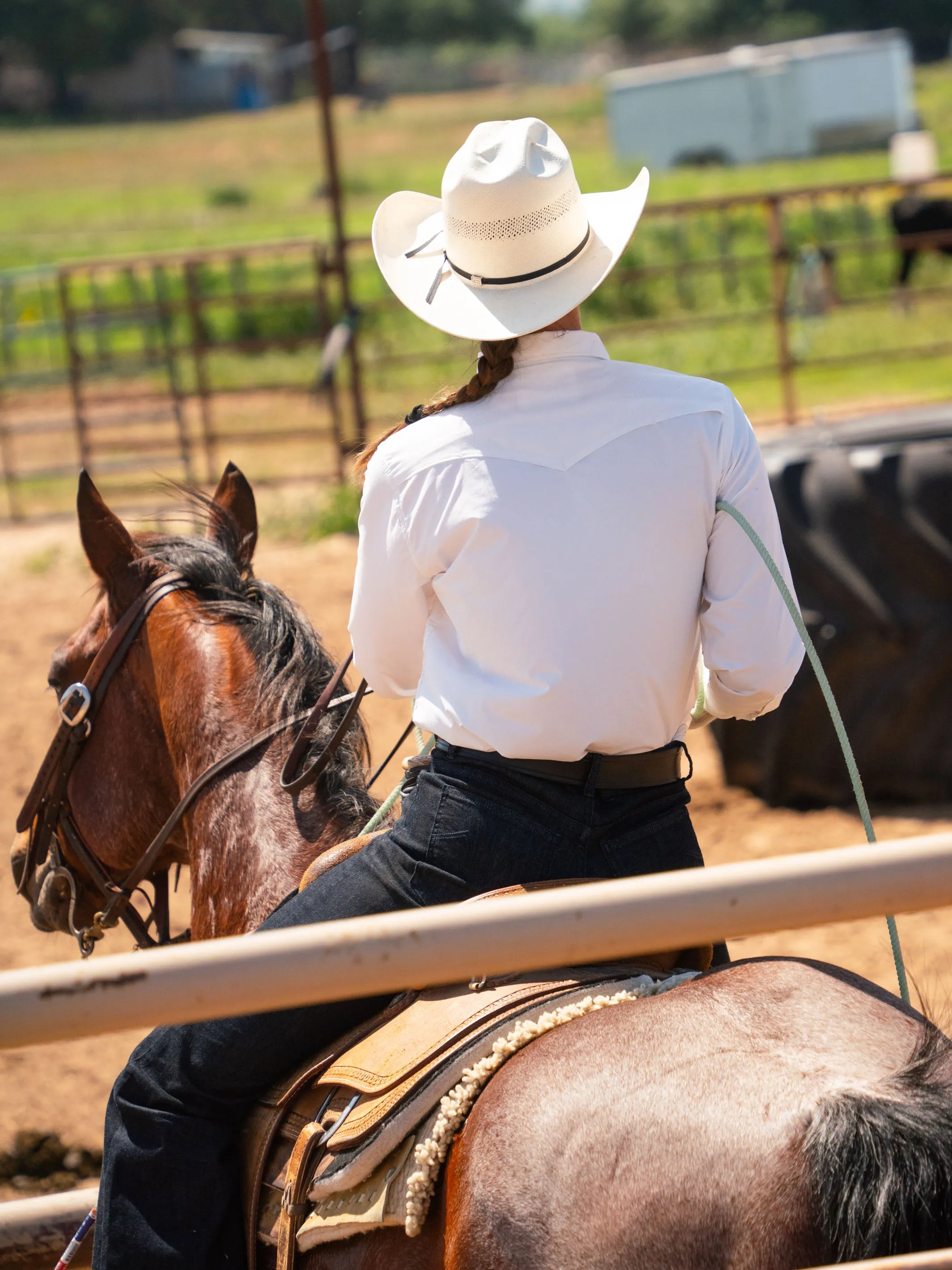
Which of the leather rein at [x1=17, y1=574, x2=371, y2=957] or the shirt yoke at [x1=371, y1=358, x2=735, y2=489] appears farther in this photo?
the leather rein at [x1=17, y1=574, x2=371, y2=957]

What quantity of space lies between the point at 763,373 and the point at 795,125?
27382 millimetres

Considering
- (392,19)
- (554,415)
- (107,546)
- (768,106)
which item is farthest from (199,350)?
(392,19)

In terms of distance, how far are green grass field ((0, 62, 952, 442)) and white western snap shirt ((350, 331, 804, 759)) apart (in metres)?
1.08

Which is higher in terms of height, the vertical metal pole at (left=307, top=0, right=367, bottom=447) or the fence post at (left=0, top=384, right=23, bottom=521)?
the vertical metal pole at (left=307, top=0, right=367, bottom=447)

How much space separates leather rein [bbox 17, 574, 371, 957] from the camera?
2211mm

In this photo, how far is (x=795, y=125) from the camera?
3738 centimetres

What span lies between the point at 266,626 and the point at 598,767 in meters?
0.88

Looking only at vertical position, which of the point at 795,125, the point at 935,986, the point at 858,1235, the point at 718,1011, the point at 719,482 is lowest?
the point at 935,986

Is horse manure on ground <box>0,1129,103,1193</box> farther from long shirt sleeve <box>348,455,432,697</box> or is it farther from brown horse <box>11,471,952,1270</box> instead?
long shirt sleeve <box>348,455,432,697</box>

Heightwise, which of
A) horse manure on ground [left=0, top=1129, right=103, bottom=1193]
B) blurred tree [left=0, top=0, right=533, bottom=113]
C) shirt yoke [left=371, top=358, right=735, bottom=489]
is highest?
blurred tree [left=0, top=0, right=533, bottom=113]

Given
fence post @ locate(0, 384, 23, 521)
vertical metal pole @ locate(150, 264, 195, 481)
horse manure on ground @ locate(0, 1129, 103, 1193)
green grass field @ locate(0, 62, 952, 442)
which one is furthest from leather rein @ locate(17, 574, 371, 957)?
fence post @ locate(0, 384, 23, 521)

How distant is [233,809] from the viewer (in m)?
2.26

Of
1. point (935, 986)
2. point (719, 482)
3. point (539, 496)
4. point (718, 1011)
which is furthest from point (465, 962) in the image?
point (935, 986)

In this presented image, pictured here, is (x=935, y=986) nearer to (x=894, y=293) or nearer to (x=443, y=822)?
(x=443, y=822)
